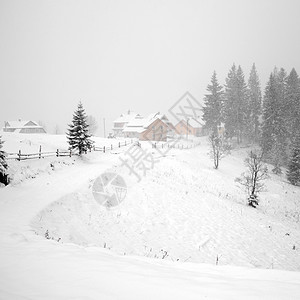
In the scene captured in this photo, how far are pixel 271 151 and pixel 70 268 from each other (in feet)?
161

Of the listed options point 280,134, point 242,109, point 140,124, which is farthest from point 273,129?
point 140,124

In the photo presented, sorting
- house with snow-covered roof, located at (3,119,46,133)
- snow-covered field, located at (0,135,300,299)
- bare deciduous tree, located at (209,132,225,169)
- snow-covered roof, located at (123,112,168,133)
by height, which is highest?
snow-covered roof, located at (123,112,168,133)

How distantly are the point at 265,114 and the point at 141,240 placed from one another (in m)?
45.0

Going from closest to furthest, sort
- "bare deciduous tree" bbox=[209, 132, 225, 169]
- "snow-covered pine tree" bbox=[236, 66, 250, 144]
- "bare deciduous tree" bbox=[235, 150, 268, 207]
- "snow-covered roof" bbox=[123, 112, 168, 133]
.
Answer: "bare deciduous tree" bbox=[235, 150, 268, 207] < "bare deciduous tree" bbox=[209, 132, 225, 169] < "snow-covered pine tree" bbox=[236, 66, 250, 144] < "snow-covered roof" bbox=[123, 112, 168, 133]

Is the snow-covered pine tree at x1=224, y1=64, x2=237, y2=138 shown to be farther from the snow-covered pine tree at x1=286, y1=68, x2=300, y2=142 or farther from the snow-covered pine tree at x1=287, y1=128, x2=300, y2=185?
the snow-covered pine tree at x1=287, y1=128, x2=300, y2=185

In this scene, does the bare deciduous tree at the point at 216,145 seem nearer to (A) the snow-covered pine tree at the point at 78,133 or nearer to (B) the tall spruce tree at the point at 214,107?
(B) the tall spruce tree at the point at 214,107

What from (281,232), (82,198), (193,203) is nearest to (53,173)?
(82,198)

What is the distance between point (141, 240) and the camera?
11.9 meters

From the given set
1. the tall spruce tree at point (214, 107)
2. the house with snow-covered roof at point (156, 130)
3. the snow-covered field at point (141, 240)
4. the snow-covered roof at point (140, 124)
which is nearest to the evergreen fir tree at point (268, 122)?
the tall spruce tree at point (214, 107)

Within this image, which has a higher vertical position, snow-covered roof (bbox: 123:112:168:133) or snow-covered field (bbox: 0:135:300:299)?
snow-covered roof (bbox: 123:112:168:133)

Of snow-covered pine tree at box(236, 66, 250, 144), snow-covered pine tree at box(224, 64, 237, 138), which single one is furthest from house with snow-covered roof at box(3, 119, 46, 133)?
snow-covered pine tree at box(236, 66, 250, 144)

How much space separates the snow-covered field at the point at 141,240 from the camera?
4.83 m

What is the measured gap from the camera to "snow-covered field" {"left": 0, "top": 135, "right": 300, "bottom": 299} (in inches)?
190

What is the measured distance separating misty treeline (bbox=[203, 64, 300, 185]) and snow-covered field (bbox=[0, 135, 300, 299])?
18.8m
